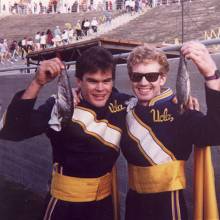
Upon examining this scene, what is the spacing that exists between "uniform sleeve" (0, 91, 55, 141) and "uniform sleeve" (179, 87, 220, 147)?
86 cm

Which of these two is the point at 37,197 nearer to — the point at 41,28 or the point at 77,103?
the point at 77,103

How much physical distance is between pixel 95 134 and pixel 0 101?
5571 millimetres

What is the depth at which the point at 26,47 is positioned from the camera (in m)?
27.4

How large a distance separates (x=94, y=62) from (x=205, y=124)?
0.76 m

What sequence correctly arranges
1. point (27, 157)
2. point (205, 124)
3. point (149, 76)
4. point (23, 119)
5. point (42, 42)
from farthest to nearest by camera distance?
1. point (42, 42)
2. point (27, 157)
3. point (23, 119)
4. point (149, 76)
5. point (205, 124)

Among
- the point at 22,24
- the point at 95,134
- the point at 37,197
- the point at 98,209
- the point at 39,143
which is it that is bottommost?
the point at 22,24

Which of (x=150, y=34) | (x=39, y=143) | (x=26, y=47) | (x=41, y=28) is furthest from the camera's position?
(x=41, y=28)

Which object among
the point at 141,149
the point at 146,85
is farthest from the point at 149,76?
the point at 141,149

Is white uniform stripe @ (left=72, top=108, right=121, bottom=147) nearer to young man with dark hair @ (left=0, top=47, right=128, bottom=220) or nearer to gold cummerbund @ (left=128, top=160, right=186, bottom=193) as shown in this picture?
young man with dark hair @ (left=0, top=47, right=128, bottom=220)

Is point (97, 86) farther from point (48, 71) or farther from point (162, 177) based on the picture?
point (162, 177)

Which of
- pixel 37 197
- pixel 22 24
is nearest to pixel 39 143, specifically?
pixel 37 197

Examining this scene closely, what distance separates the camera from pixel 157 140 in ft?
9.47

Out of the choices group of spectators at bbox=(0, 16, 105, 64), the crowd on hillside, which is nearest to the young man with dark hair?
the crowd on hillside

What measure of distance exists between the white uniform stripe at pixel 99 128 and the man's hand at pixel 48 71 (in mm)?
318
